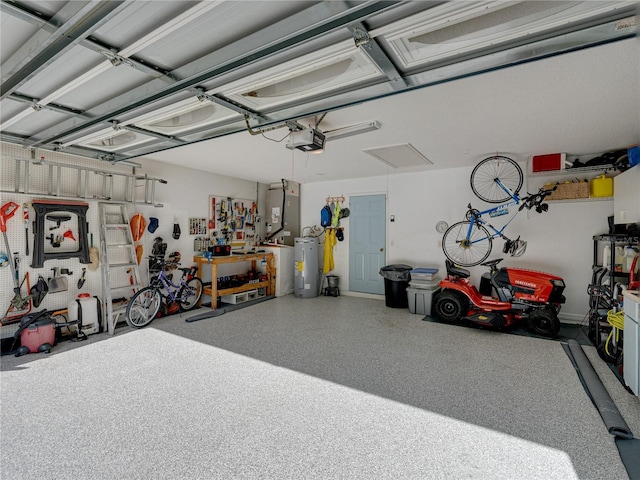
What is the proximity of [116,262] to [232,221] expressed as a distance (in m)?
2.32

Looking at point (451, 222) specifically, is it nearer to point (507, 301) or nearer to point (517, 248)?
point (517, 248)

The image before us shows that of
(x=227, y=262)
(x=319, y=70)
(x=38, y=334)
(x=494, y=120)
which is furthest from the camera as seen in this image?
(x=227, y=262)

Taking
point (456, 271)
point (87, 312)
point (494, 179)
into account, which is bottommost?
point (87, 312)

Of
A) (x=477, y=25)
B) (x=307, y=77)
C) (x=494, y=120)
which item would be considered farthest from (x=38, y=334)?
(x=494, y=120)

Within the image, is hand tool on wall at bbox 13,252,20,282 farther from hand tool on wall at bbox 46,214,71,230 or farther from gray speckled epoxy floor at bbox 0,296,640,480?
gray speckled epoxy floor at bbox 0,296,640,480

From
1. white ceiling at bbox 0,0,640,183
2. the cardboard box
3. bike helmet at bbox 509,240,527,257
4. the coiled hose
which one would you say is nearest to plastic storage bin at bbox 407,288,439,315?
bike helmet at bbox 509,240,527,257

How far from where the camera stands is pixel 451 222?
18.3 feet

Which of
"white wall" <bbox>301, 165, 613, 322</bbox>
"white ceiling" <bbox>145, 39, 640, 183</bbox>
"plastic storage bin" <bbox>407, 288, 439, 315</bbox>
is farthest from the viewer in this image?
"plastic storage bin" <bbox>407, 288, 439, 315</bbox>

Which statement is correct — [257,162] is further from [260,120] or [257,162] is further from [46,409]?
[46,409]

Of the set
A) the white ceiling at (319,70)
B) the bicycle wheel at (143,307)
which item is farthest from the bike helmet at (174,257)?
the white ceiling at (319,70)

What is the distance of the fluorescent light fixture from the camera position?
3.25 m

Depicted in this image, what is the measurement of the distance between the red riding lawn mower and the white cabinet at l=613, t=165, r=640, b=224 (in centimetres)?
112

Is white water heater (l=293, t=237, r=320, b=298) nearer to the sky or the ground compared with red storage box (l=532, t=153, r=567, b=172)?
nearer to the ground

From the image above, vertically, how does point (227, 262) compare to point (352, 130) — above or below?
below
